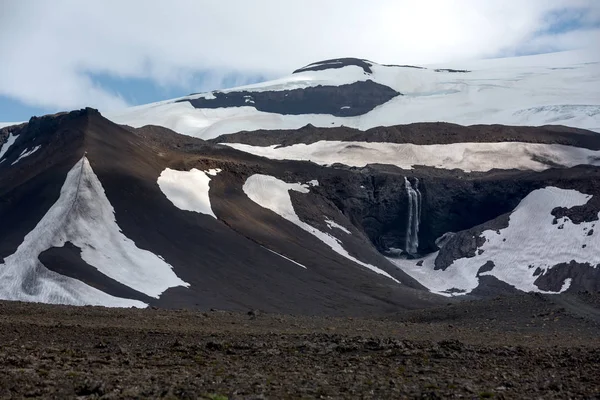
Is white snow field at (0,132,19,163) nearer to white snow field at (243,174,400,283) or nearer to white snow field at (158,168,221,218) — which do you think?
white snow field at (158,168,221,218)

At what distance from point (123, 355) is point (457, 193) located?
7229 centimetres

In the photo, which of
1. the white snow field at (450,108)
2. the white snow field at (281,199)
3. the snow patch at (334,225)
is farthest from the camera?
the white snow field at (450,108)

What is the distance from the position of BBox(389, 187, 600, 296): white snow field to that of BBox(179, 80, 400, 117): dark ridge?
337 feet

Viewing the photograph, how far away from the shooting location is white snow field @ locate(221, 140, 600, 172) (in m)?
98.5

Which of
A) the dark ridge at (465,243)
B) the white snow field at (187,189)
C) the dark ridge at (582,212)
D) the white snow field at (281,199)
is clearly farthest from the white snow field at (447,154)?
the white snow field at (187,189)

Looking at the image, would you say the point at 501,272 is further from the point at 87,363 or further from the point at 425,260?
the point at 87,363

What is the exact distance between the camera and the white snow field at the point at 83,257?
130 ft

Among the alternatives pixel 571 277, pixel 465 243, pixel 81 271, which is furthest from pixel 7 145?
pixel 571 277

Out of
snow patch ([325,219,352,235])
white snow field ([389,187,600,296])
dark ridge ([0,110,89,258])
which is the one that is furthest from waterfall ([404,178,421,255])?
dark ridge ([0,110,89,258])

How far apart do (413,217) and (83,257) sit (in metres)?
48.7

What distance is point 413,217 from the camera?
287 ft

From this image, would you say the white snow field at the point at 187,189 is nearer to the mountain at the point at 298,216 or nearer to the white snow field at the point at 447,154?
the mountain at the point at 298,216

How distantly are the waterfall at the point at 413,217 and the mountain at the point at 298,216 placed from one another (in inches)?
5.7

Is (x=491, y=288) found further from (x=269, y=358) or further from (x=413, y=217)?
(x=269, y=358)
